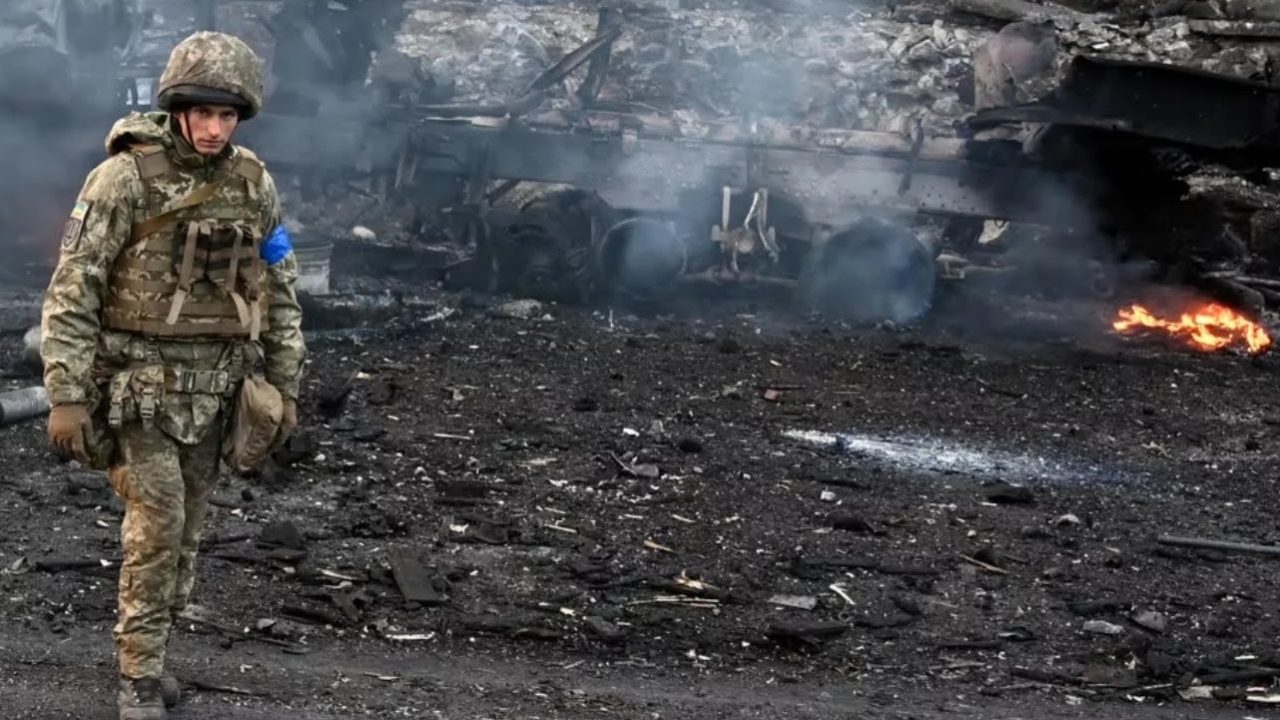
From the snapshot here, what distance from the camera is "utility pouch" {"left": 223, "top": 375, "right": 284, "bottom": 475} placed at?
5242 millimetres

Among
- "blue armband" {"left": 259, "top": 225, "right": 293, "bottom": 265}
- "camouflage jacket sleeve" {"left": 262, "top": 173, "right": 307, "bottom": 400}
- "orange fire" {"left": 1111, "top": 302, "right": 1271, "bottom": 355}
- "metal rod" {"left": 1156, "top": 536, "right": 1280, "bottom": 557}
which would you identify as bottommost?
"metal rod" {"left": 1156, "top": 536, "right": 1280, "bottom": 557}

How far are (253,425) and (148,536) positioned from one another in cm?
48

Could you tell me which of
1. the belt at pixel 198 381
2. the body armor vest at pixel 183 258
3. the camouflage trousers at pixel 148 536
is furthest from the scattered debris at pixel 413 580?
the body armor vest at pixel 183 258

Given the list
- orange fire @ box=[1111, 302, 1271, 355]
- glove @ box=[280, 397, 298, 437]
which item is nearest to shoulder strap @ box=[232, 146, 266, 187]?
glove @ box=[280, 397, 298, 437]

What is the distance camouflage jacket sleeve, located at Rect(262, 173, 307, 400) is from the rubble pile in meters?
15.0

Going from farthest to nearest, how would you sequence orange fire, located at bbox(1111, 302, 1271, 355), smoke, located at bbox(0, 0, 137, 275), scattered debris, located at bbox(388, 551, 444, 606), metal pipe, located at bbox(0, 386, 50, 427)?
smoke, located at bbox(0, 0, 137, 275)
orange fire, located at bbox(1111, 302, 1271, 355)
metal pipe, located at bbox(0, 386, 50, 427)
scattered debris, located at bbox(388, 551, 444, 606)

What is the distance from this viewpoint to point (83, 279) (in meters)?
4.93

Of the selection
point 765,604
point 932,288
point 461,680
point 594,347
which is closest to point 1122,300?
point 932,288

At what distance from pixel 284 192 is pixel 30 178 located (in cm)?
259

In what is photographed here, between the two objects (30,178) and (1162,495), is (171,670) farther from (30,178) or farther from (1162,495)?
(30,178)

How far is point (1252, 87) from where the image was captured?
13875 mm

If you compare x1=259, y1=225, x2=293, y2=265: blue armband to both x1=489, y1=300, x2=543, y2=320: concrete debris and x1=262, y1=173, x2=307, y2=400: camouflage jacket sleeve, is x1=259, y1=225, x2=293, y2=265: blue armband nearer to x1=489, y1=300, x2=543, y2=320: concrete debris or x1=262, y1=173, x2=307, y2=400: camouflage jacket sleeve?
x1=262, y1=173, x2=307, y2=400: camouflage jacket sleeve

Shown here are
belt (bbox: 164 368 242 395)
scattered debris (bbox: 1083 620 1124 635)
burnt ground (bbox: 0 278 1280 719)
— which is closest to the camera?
belt (bbox: 164 368 242 395)

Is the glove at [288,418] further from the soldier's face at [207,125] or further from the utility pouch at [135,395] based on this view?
the soldier's face at [207,125]
